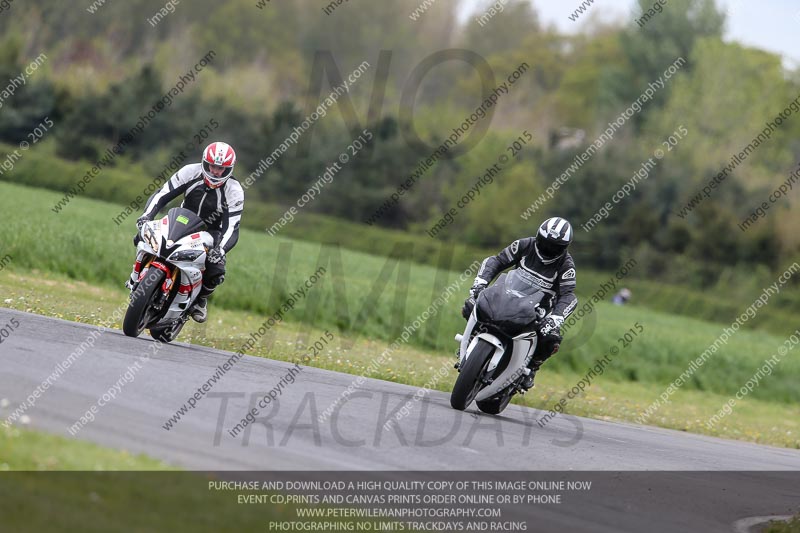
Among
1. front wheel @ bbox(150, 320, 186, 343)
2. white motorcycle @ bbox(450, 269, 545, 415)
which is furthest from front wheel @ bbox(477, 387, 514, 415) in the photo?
front wheel @ bbox(150, 320, 186, 343)

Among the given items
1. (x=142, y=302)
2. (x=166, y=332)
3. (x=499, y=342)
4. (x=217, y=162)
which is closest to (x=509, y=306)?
(x=499, y=342)

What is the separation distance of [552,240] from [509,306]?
3.26ft

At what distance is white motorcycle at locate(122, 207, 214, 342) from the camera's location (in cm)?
1272

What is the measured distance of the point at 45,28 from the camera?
81438mm

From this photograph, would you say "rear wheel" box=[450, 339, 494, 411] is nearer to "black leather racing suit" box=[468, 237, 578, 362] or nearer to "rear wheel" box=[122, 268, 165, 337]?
"black leather racing suit" box=[468, 237, 578, 362]

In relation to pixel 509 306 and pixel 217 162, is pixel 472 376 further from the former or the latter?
pixel 217 162

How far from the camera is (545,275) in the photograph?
12.9 metres

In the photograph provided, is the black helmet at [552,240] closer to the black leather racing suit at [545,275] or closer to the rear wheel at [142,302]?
the black leather racing suit at [545,275]

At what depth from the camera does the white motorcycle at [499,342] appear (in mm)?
12086

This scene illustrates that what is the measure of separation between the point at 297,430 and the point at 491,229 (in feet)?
179

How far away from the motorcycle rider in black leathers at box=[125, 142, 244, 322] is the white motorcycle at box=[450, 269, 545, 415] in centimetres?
304

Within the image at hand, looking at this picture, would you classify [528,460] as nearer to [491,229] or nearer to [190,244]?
[190,244]

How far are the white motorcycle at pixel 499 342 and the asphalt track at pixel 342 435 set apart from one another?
310mm

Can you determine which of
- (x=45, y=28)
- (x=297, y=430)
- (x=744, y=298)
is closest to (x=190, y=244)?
(x=297, y=430)
